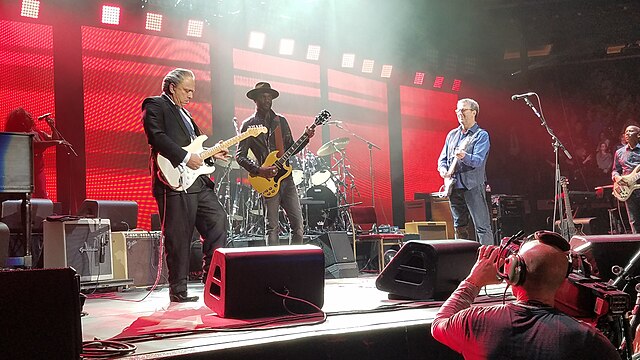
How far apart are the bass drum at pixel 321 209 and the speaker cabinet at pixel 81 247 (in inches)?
130

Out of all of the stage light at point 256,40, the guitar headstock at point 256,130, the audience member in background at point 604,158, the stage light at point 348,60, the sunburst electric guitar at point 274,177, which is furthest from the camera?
the audience member in background at point 604,158

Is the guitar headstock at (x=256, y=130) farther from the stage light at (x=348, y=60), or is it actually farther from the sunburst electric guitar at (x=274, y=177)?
the stage light at (x=348, y=60)

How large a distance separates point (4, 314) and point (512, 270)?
76.3 inches

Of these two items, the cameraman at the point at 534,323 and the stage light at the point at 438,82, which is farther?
the stage light at the point at 438,82

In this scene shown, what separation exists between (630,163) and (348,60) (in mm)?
5157

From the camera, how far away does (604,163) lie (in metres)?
13.1

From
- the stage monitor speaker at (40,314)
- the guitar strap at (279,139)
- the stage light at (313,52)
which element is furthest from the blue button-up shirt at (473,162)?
the stage light at (313,52)

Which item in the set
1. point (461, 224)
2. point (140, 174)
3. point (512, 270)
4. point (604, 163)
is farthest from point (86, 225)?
point (604, 163)

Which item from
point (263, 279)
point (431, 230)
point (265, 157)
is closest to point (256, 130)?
point (265, 157)

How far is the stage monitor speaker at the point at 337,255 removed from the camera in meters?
7.94

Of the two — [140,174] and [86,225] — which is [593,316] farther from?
[140,174]

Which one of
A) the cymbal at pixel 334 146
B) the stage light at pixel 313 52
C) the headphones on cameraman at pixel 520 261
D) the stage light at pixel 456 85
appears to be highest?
the stage light at pixel 313 52

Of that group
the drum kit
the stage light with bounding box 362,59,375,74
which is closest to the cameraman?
the drum kit

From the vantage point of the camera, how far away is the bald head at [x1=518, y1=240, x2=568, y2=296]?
225cm
